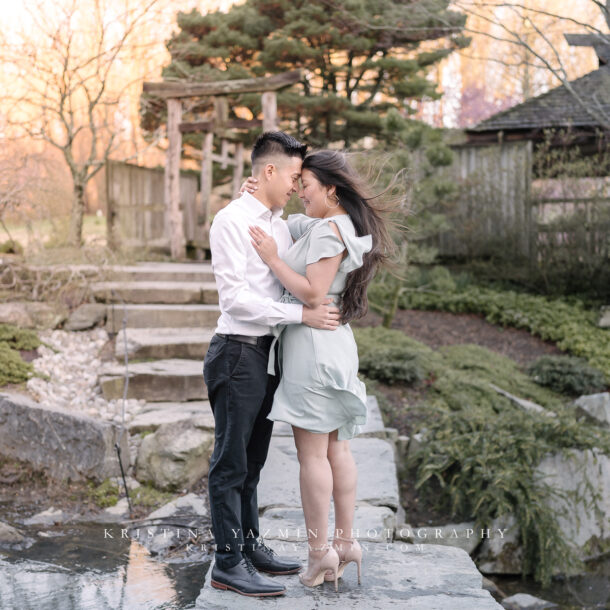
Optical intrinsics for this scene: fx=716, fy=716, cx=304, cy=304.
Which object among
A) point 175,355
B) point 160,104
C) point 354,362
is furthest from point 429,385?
point 160,104

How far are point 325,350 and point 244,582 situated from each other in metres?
0.91

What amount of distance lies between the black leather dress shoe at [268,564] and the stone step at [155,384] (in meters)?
2.79

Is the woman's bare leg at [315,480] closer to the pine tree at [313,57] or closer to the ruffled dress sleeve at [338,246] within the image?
the ruffled dress sleeve at [338,246]

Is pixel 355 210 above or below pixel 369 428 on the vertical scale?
above

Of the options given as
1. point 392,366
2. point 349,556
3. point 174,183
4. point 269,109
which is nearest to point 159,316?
point 392,366

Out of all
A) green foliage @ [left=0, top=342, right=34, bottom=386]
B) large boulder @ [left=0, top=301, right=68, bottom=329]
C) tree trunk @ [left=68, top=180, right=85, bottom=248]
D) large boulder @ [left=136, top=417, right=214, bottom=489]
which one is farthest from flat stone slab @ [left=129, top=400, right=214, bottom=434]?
tree trunk @ [left=68, top=180, right=85, bottom=248]

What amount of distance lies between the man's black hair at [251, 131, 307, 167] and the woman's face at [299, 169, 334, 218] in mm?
100

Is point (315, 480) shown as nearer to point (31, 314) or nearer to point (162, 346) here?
point (162, 346)

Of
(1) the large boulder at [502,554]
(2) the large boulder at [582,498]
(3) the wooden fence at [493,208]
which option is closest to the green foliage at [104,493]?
(1) the large boulder at [502,554]

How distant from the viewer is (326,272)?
2.63 m

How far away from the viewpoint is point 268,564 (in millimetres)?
2852

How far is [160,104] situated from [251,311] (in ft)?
40.2

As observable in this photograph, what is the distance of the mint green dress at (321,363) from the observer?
8.58 ft

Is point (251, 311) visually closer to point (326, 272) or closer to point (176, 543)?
point (326, 272)
